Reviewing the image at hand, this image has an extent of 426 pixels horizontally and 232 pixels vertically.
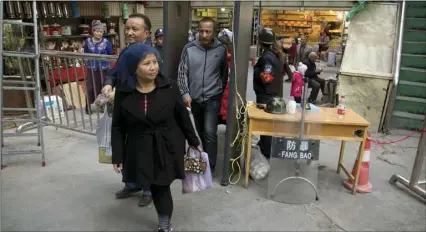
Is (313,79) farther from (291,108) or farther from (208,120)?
(208,120)

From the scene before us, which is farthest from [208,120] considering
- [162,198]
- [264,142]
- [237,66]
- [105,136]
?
[162,198]

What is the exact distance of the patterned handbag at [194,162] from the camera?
2760 millimetres

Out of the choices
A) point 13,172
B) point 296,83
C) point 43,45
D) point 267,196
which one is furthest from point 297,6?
point 13,172

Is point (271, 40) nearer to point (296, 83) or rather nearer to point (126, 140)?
point (126, 140)

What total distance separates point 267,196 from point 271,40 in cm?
181

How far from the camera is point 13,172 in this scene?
399 cm

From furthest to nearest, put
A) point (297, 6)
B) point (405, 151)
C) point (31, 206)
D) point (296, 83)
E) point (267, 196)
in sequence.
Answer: point (297, 6)
point (296, 83)
point (405, 151)
point (267, 196)
point (31, 206)

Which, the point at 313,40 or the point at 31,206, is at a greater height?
the point at 313,40

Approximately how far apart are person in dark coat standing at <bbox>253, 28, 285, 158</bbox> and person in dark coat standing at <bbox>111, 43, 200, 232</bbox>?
5.83 ft

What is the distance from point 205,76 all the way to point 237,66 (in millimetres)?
357

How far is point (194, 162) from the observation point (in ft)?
9.06

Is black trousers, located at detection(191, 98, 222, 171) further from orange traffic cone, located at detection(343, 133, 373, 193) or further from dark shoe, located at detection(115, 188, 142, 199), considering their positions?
orange traffic cone, located at detection(343, 133, 373, 193)

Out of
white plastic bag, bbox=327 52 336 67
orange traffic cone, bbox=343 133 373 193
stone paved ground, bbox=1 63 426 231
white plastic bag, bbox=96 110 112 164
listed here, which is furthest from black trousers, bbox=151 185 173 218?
white plastic bag, bbox=327 52 336 67

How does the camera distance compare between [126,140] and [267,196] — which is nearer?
[126,140]
